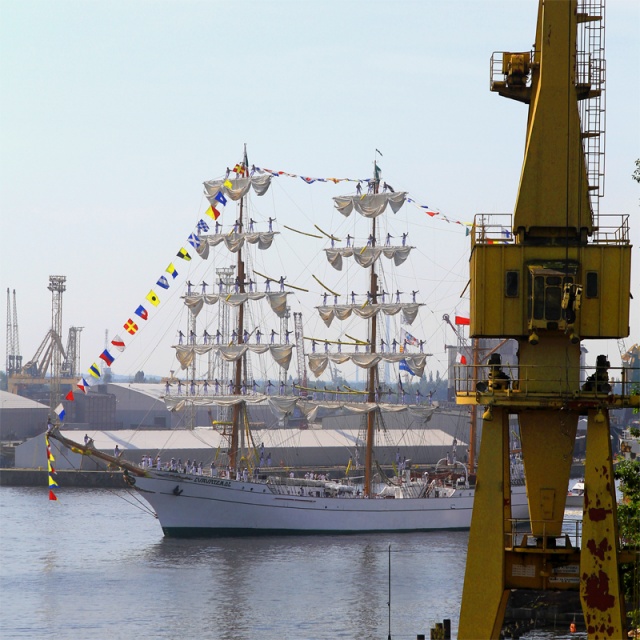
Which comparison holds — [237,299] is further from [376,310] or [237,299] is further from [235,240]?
[376,310]

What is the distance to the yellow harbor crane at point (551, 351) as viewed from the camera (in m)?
22.3

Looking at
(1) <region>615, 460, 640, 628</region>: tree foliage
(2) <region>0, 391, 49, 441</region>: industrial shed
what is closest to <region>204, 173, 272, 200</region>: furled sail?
(1) <region>615, 460, 640, 628</region>: tree foliage

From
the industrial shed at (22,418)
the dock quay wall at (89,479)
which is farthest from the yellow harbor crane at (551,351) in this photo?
the industrial shed at (22,418)

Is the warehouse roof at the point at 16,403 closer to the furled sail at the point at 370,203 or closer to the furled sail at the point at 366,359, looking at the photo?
the furled sail at the point at 366,359

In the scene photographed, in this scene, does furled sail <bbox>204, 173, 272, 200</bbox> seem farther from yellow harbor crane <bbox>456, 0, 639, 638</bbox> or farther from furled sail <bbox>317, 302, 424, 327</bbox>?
yellow harbor crane <bbox>456, 0, 639, 638</bbox>

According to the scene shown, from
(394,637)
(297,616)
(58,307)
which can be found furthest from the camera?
(58,307)

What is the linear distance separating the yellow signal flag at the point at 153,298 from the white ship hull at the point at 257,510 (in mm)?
13958

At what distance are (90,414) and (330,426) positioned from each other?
37.8m

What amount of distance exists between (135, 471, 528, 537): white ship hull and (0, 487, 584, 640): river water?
5.26 feet

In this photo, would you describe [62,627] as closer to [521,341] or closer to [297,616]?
[297,616]

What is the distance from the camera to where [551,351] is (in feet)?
76.1

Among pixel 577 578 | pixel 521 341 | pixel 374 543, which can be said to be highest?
pixel 521 341

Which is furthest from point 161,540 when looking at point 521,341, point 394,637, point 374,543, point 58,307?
point 58,307

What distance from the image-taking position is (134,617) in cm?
4375
